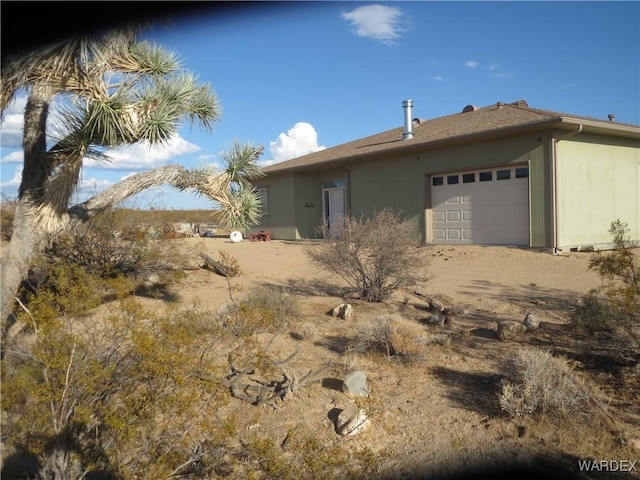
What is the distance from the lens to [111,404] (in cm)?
377

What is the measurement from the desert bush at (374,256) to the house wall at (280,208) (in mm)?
13456

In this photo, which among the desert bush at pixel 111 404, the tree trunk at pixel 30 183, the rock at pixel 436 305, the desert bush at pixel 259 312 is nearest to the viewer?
the desert bush at pixel 111 404

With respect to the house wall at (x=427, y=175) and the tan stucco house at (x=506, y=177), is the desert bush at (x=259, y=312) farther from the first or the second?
the tan stucco house at (x=506, y=177)

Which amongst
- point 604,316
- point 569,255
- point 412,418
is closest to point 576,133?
point 569,255

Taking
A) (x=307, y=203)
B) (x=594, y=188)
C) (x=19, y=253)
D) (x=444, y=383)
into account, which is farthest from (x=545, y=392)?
(x=307, y=203)

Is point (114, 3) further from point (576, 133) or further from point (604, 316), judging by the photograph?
point (576, 133)

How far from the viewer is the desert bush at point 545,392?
5.01 meters

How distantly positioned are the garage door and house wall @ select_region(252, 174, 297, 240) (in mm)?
7396

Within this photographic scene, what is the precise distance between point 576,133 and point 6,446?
48.6 ft

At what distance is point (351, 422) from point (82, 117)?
4.55 metres

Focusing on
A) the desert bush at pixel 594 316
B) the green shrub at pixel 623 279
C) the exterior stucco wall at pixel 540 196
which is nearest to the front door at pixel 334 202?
the exterior stucco wall at pixel 540 196

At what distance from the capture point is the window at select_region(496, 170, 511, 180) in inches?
630

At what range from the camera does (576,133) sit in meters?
15.0

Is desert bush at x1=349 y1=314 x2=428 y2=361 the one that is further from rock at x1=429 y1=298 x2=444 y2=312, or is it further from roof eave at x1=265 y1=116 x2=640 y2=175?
roof eave at x1=265 y1=116 x2=640 y2=175
